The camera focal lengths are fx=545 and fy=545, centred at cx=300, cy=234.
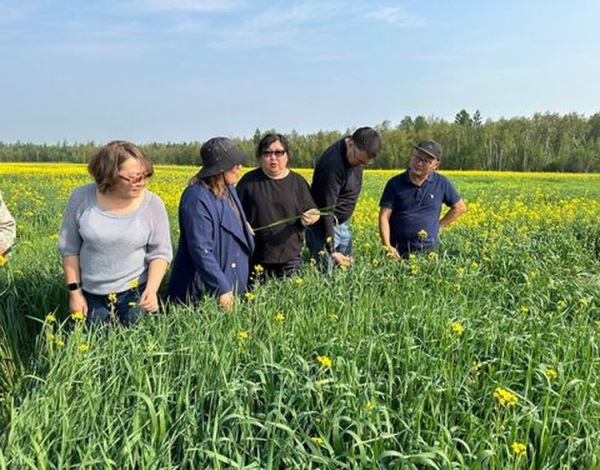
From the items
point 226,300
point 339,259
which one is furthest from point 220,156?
point 339,259

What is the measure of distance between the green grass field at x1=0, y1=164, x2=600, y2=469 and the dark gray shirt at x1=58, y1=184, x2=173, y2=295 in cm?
44

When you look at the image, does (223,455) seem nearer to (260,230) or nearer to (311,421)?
(311,421)

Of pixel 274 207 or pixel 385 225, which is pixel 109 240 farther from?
pixel 385 225

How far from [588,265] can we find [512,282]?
1.76 m

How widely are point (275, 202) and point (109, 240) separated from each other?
1559mm

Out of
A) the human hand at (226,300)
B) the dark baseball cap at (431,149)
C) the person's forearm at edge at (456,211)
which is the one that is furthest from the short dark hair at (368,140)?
the human hand at (226,300)

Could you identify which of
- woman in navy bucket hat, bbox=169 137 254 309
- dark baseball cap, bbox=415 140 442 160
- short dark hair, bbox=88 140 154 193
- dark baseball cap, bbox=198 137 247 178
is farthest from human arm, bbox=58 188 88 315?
dark baseball cap, bbox=415 140 442 160

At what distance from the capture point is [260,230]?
470 cm

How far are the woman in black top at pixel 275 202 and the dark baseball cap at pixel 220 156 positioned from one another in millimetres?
673

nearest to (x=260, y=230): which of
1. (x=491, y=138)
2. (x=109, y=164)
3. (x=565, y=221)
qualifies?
(x=109, y=164)

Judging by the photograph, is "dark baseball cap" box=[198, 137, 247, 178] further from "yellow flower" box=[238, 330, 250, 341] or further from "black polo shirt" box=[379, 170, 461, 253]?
"black polo shirt" box=[379, 170, 461, 253]

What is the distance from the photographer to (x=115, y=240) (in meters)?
3.55

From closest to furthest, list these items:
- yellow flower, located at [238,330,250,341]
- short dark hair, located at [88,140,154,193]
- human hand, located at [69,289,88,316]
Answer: yellow flower, located at [238,330,250,341] < short dark hair, located at [88,140,154,193] < human hand, located at [69,289,88,316]

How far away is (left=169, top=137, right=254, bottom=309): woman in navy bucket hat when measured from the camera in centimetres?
389
